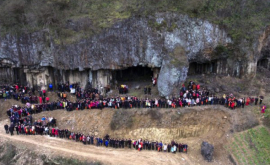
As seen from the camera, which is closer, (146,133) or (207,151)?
(207,151)

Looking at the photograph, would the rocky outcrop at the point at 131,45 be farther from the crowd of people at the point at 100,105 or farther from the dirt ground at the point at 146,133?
the dirt ground at the point at 146,133

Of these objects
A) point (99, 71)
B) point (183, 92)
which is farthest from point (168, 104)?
point (99, 71)

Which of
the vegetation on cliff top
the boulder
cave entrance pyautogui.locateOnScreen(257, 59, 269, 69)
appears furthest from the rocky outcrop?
cave entrance pyautogui.locateOnScreen(257, 59, 269, 69)

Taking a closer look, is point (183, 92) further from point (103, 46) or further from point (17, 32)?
point (17, 32)

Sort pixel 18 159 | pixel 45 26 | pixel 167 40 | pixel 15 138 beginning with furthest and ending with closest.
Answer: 1. pixel 45 26
2. pixel 167 40
3. pixel 15 138
4. pixel 18 159

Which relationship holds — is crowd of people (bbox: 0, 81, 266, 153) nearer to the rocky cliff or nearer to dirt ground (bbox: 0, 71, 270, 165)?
dirt ground (bbox: 0, 71, 270, 165)

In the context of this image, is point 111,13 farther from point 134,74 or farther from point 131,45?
point 134,74

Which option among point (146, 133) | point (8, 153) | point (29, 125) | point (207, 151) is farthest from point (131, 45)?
point (8, 153)
